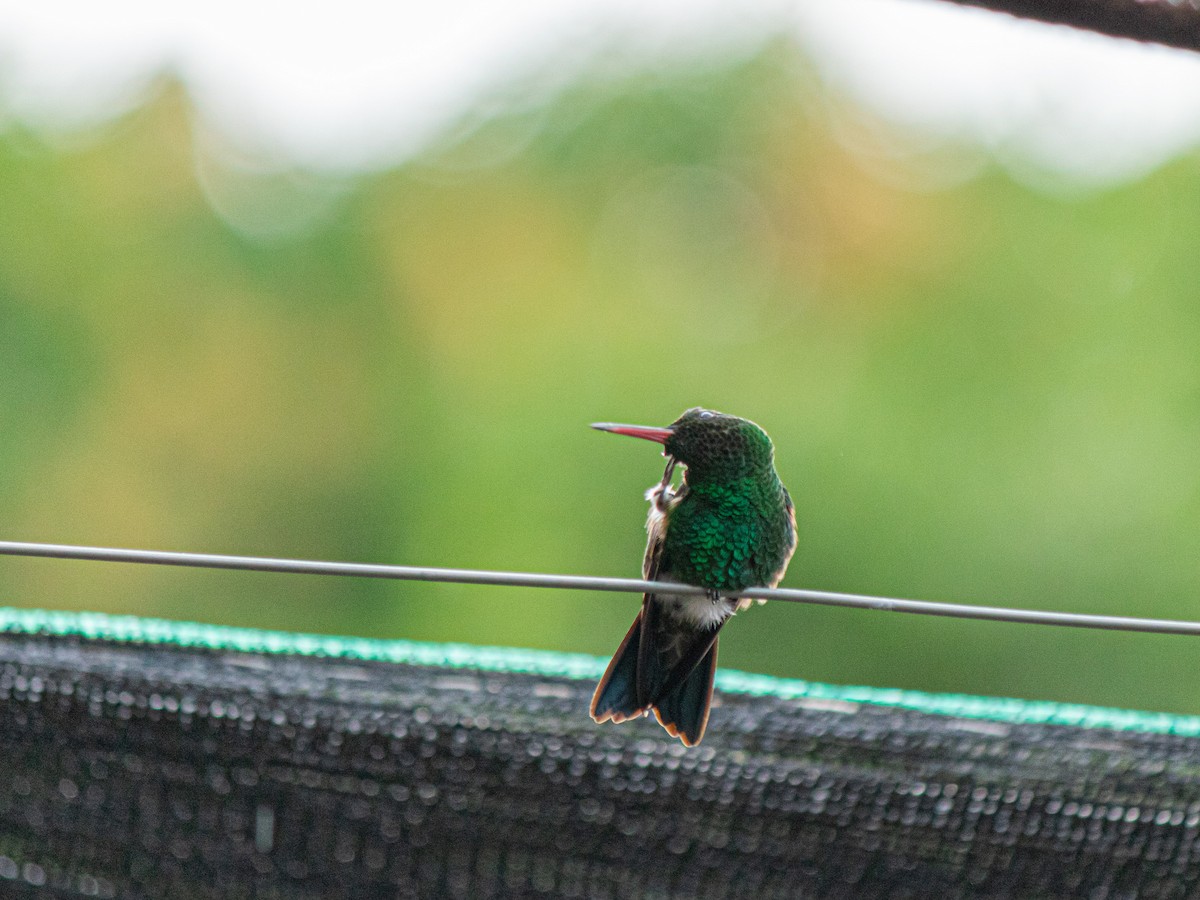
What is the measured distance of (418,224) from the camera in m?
11.2

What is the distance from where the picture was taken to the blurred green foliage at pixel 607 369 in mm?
8336

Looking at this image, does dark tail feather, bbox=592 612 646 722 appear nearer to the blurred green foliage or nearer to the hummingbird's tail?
the hummingbird's tail

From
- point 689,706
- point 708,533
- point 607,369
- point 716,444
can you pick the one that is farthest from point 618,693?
point 607,369

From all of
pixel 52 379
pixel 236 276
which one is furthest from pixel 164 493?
pixel 236 276

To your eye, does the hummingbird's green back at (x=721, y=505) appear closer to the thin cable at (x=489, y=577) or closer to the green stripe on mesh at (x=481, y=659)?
the green stripe on mesh at (x=481, y=659)

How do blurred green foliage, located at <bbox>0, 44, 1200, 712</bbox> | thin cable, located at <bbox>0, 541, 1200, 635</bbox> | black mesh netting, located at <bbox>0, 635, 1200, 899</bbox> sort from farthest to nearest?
blurred green foliage, located at <bbox>0, 44, 1200, 712</bbox>, black mesh netting, located at <bbox>0, 635, 1200, 899</bbox>, thin cable, located at <bbox>0, 541, 1200, 635</bbox>

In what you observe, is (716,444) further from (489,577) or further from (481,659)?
(489,577)

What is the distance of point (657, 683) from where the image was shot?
2.07 m

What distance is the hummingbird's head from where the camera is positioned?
7.22 feet

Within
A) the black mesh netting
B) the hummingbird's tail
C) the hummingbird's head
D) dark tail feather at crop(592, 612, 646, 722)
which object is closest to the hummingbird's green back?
the hummingbird's head

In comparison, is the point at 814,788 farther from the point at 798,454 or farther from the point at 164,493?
the point at 164,493

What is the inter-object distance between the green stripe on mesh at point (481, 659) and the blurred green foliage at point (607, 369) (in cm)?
613

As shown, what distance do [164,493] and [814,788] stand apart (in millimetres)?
9003

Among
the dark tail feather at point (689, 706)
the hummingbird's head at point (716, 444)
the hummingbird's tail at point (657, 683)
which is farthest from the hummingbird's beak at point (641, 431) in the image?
the dark tail feather at point (689, 706)
